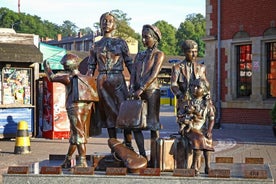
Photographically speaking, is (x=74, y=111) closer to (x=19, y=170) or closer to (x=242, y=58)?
(x=19, y=170)

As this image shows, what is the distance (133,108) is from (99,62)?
114cm

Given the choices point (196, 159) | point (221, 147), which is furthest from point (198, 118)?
point (221, 147)

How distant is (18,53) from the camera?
54.5 ft

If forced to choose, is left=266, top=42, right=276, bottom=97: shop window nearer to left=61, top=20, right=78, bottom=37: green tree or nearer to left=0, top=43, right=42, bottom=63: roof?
left=0, top=43, right=42, bottom=63: roof

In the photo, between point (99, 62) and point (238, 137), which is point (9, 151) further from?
point (238, 137)

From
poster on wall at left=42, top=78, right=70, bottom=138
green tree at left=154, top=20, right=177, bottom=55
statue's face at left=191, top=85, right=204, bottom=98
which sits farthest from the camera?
green tree at left=154, top=20, right=177, bottom=55

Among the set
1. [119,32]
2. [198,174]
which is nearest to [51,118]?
[198,174]

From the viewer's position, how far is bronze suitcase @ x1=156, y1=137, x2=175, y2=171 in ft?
26.1

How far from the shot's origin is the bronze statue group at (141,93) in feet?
25.6

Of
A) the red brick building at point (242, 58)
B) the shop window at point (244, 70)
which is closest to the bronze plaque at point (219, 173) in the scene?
the red brick building at point (242, 58)

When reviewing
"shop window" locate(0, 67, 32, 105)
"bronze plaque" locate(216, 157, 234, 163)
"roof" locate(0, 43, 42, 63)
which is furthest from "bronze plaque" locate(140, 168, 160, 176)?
"shop window" locate(0, 67, 32, 105)

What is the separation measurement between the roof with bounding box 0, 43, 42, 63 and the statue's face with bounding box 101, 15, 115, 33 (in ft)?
26.8

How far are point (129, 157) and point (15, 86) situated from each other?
390 inches

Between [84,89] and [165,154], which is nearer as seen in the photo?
[165,154]
